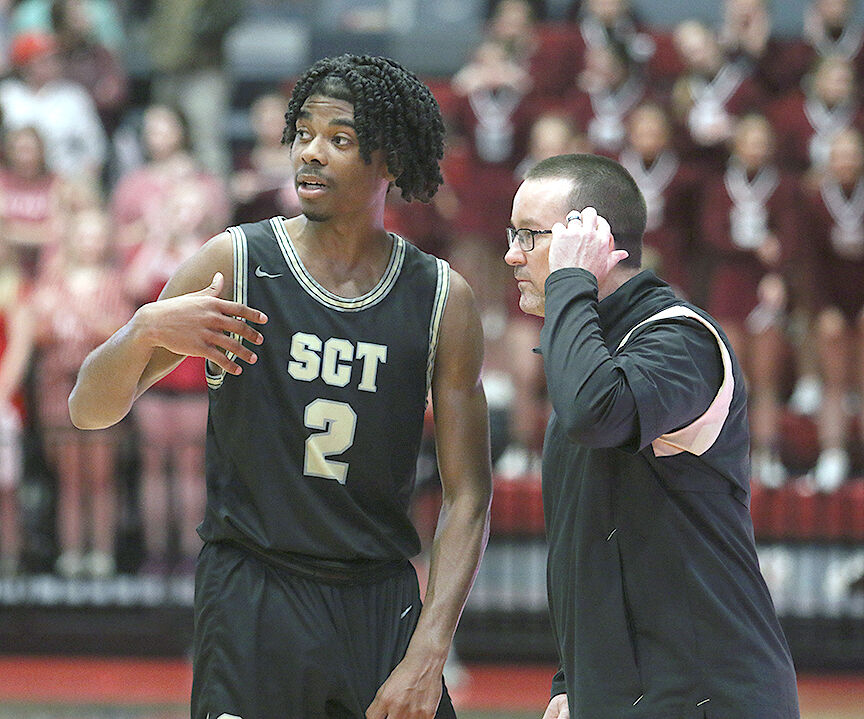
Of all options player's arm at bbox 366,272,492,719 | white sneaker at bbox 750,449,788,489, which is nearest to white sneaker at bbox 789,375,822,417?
white sneaker at bbox 750,449,788,489

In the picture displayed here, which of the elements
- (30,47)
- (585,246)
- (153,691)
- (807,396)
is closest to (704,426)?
(585,246)

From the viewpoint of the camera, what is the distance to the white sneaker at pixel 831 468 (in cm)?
795

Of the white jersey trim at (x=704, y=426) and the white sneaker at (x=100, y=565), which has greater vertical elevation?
the white jersey trim at (x=704, y=426)

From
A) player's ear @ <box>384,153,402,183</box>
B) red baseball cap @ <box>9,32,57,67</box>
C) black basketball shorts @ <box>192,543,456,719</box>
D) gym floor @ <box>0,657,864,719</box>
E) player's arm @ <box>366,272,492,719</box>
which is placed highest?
red baseball cap @ <box>9,32,57,67</box>

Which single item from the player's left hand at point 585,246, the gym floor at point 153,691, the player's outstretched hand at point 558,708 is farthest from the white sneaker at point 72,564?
the player's left hand at point 585,246

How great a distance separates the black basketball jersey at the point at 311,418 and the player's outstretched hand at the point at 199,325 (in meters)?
0.23

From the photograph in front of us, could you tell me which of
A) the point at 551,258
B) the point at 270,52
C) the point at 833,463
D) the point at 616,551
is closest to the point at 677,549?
the point at 616,551

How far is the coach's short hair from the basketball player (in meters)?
0.52

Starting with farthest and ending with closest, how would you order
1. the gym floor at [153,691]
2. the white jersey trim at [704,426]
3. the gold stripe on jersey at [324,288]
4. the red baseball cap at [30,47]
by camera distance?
the red baseball cap at [30,47]
the gym floor at [153,691]
the gold stripe on jersey at [324,288]
the white jersey trim at [704,426]

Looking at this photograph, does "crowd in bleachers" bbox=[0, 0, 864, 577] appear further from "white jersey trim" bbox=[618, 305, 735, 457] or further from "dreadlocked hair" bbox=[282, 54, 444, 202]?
"white jersey trim" bbox=[618, 305, 735, 457]

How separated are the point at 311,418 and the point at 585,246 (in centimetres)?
81

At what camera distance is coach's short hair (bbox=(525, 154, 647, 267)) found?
2803mm

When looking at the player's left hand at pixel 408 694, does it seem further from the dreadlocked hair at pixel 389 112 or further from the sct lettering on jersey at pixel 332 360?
the dreadlocked hair at pixel 389 112

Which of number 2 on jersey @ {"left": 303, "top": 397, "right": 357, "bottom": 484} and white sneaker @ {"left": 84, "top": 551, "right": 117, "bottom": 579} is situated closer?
number 2 on jersey @ {"left": 303, "top": 397, "right": 357, "bottom": 484}
